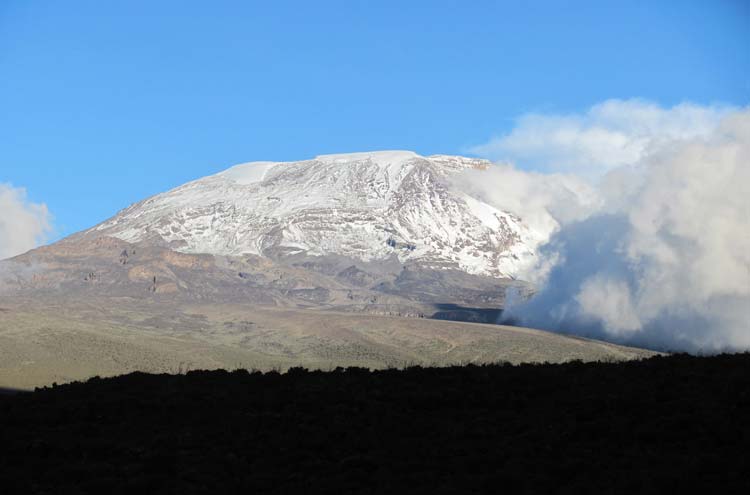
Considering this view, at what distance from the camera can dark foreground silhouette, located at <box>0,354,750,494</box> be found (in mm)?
22688

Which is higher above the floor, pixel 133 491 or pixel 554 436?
pixel 554 436

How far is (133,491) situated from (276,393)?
10158 mm

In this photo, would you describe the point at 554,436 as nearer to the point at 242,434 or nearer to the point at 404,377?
the point at 242,434

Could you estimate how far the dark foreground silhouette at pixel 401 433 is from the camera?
2269 cm

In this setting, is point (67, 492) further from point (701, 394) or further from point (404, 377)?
point (701, 394)

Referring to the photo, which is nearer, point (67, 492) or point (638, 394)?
point (67, 492)

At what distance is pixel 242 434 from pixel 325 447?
268 centimetres

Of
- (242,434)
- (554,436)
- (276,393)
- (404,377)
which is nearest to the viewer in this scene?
(554,436)

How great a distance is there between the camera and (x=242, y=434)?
27641 mm

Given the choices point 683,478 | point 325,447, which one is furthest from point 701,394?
point 325,447

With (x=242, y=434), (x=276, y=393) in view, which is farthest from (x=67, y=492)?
(x=276, y=393)

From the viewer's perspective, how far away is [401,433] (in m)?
27.3

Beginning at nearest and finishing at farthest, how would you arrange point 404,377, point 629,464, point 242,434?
point 629,464 → point 242,434 → point 404,377

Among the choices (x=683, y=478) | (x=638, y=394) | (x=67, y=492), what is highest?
(x=638, y=394)
